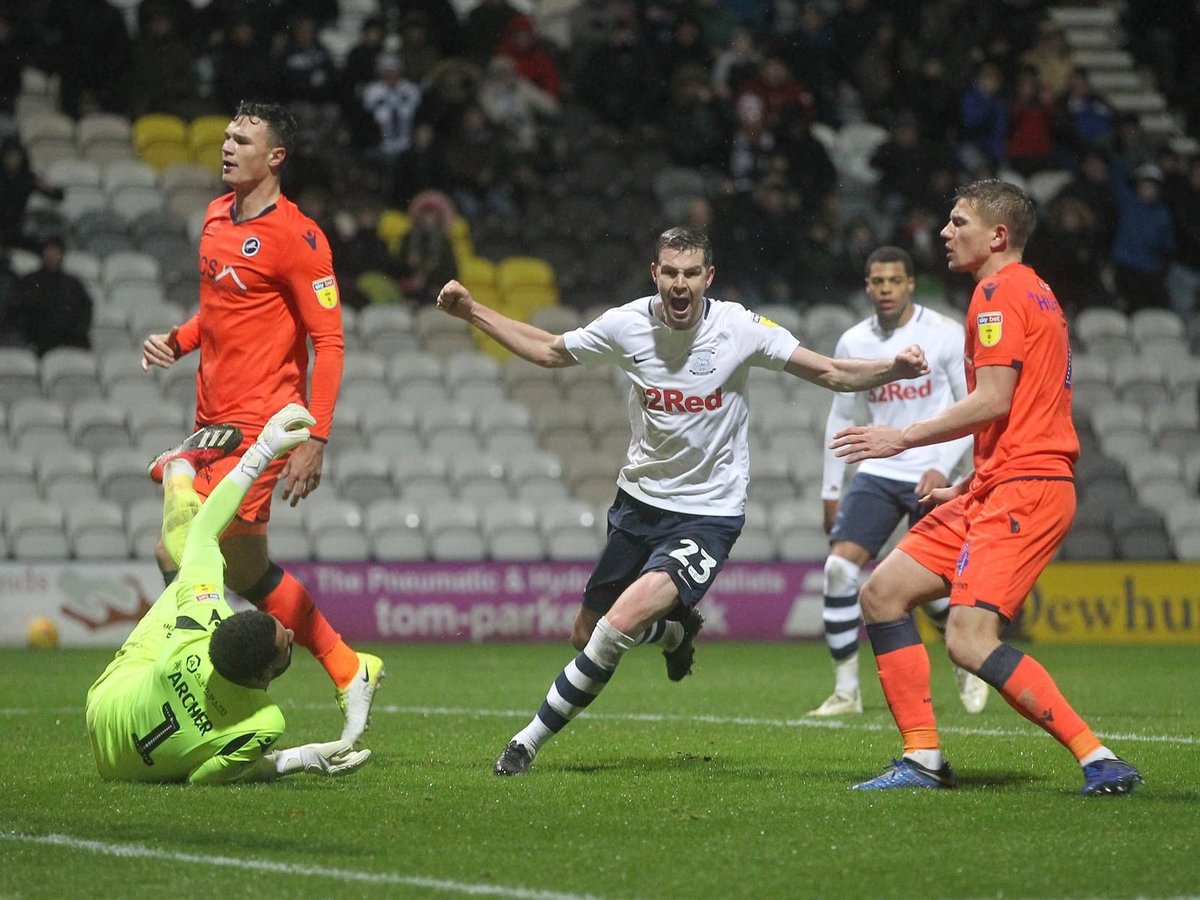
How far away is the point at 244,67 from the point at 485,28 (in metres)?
2.98

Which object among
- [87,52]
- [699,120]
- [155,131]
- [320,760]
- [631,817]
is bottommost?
[631,817]

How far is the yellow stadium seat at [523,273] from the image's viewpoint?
62.4 ft

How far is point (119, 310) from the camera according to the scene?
57.9 feet

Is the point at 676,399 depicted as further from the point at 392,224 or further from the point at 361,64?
the point at 361,64

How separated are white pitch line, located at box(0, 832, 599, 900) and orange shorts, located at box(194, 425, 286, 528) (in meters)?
2.07

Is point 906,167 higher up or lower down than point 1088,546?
higher up

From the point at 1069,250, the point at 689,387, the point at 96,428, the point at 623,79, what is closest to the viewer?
the point at 689,387

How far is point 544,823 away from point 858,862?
1.19 metres

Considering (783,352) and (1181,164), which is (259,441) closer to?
(783,352)

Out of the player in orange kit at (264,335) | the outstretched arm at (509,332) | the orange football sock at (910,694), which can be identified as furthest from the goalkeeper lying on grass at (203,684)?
the orange football sock at (910,694)

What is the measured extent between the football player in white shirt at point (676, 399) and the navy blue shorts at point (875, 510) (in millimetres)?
2609

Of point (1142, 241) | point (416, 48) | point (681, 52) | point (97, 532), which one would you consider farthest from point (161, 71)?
point (1142, 241)

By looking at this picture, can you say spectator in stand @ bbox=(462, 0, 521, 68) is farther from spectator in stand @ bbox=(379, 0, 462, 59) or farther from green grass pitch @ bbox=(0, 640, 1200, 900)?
green grass pitch @ bbox=(0, 640, 1200, 900)

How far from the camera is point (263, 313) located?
7.66 m
